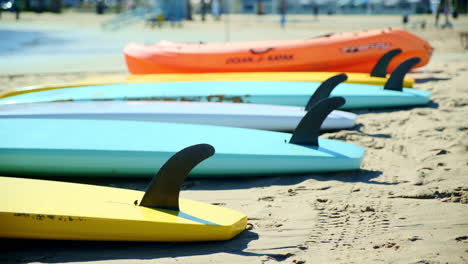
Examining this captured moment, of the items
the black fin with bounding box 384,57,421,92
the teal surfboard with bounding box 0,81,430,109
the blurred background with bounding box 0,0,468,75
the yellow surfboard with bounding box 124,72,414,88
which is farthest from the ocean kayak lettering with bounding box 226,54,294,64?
the blurred background with bounding box 0,0,468,75

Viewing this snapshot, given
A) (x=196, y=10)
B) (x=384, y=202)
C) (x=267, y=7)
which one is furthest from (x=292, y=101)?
(x=196, y=10)

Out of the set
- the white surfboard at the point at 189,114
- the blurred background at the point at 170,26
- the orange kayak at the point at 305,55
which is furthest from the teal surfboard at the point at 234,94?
the blurred background at the point at 170,26

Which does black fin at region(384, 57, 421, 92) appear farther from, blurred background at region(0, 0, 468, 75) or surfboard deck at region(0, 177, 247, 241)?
blurred background at region(0, 0, 468, 75)

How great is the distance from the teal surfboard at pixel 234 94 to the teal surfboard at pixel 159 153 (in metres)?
1.55

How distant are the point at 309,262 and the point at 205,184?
131 centimetres

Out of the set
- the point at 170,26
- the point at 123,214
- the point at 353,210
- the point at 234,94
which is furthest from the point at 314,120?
the point at 170,26

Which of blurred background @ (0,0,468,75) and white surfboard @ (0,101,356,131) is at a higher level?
blurred background @ (0,0,468,75)

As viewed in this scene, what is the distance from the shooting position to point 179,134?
390cm

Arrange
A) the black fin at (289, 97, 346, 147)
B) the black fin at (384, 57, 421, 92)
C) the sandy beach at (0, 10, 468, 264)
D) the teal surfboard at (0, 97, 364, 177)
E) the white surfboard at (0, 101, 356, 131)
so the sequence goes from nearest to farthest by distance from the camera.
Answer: the sandy beach at (0, 10, 468, 264), the teal surfboard at (0, 97, 364, 177), the black fin at (289, 97, 346, 147), the white surfboard at (0, 101, 356, 131), the black fin at (384, 57, 421, 92)

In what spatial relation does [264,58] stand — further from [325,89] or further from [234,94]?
[325,89]

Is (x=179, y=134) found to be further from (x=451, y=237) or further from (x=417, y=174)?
(x=451, y=237)

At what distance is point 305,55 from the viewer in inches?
287

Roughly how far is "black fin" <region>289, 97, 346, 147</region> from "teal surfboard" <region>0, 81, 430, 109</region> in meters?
1.68

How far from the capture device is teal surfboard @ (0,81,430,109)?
5359 millimetres
